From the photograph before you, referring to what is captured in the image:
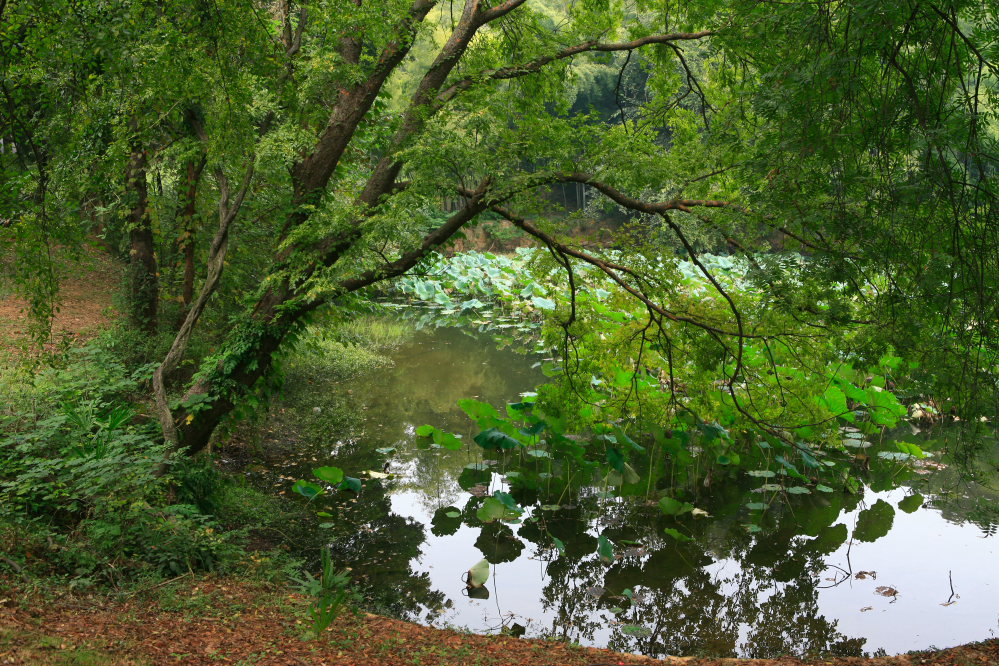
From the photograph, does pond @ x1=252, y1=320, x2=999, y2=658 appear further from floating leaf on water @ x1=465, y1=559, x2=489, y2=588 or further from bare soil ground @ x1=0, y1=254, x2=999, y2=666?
bare soil ground @ x1=0, y1=254, x2=999, y2=666

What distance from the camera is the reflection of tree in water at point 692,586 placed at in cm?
574

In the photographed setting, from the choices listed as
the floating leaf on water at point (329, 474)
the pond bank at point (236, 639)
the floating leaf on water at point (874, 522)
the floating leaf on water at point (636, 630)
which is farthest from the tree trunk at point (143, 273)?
the floating leaf on water at point (874, 522)

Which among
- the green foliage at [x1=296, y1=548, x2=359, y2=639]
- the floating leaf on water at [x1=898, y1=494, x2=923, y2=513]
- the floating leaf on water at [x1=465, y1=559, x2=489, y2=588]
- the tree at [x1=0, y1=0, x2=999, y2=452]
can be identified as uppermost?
the tree at [x1=0, y1=0, x2=999, y2=452]

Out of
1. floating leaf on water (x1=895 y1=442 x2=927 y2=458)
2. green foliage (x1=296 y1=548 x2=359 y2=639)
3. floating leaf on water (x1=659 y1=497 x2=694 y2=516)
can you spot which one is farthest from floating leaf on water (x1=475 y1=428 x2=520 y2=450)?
floating leaf on water (x1=895 y1=442 x2=927 y2=458)

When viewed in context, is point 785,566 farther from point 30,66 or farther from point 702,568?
point 30,66

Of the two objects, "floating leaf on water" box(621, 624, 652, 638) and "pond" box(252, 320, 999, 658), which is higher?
"pond" box(252, 320, 999, 658)

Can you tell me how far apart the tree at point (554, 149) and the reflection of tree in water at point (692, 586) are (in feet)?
6.71

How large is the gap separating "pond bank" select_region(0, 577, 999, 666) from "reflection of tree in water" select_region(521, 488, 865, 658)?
820mm

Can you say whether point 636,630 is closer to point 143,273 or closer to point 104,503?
point 104,503

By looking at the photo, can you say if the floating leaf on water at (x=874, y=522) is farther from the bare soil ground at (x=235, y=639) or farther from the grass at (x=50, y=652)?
the grass at (x=50, y=652)

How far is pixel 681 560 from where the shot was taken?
6922 millimetres

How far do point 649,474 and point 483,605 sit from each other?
2.80 meters

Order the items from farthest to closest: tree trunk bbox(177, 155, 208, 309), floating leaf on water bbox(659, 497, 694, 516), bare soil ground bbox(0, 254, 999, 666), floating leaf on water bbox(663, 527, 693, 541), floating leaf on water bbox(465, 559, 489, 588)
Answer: tree trunk bbox(177, 155, 208, 309) → floating leaf on water bbox(659, 497, 694, 516) → floating leaf on water bbox(663, 527, 693, 541) → floating leaf on water bbox(465, 559, 489, 588) → bare soil ground bbox(0, 254, 999, 666)

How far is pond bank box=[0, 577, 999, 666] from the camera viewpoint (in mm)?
3480
